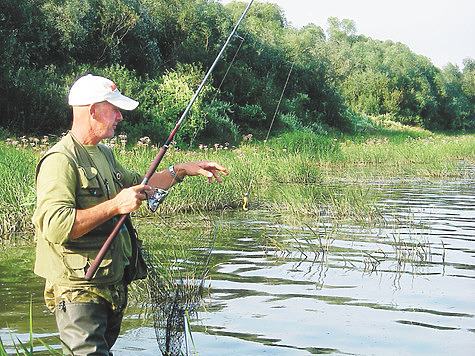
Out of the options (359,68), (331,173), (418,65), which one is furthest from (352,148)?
(418,65)

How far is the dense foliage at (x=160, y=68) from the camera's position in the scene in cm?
2170

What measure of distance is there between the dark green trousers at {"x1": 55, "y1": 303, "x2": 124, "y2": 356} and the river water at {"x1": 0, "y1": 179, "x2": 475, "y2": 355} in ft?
6.01

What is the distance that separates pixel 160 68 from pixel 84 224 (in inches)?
1029

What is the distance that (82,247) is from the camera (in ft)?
11.3

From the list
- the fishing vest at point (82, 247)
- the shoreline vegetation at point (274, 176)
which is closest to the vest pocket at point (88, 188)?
the fishing vest at point (82, 247)

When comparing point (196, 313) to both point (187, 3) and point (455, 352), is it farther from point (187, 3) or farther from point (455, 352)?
point (187, 3)

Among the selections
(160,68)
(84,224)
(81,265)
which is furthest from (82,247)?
(160,68)

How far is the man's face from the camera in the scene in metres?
3.53

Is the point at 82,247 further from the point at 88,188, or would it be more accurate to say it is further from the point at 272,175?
the point at 272,175

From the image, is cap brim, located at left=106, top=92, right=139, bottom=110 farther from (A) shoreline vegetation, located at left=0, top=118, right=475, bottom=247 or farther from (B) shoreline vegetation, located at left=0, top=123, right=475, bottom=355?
(A) shoreline vegetation, located at left=0, top=118, right=475, bottom=247

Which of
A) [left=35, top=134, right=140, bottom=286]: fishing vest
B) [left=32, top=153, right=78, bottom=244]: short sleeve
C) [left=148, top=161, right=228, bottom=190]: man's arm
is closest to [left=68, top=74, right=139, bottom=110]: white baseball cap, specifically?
[left=35, top=134, right=140, bottom=286]: fishing vest

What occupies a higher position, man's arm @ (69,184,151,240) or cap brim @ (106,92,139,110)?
cap brim @ (106,92,139,110)

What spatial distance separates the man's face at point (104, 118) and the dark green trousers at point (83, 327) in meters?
0.88

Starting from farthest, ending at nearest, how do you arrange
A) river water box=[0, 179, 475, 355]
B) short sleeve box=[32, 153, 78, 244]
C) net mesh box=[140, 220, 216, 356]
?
river water box=[0, 179, 475, 355], net mesh box=[140, 220, 216, 356], short sleeve box=[32, 153, 78, 244]
